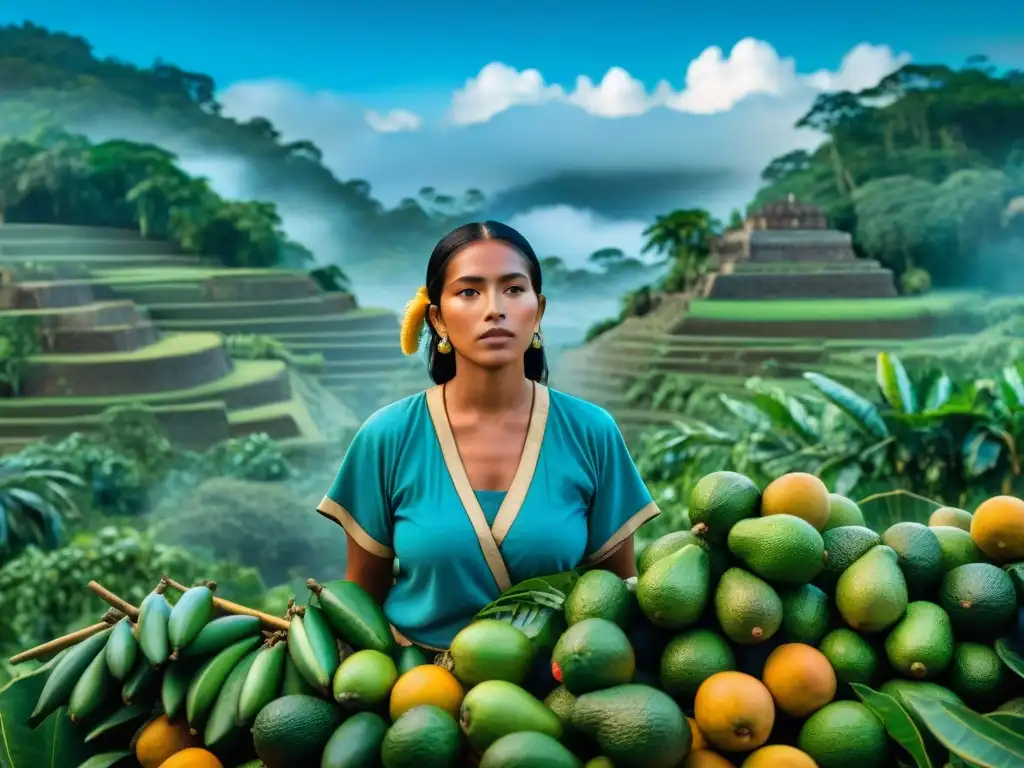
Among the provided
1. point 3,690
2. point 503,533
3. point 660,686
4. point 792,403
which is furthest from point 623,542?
point 792,403

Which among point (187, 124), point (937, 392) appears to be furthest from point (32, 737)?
point (187, 124)

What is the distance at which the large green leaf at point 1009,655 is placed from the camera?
1.21m

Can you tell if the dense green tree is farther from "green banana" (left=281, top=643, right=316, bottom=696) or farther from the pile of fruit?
"green banana" (left=281, top=643, right=316, bottom=696)

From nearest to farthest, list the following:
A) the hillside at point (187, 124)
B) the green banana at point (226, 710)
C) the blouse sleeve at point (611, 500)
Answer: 1. the green banana at point (226, 710)
2. the blouse sleeve at point (611, 500)
3. the hillside at point (187, 124)

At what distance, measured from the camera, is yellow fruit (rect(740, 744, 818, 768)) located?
1119 mm

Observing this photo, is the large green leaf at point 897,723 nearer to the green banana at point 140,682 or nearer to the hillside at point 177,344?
the green banana at point 140,682

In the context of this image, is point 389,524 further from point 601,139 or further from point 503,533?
point 601,139

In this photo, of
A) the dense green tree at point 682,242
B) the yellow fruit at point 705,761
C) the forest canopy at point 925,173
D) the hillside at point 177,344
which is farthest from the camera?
the dense green tree at point 682,242

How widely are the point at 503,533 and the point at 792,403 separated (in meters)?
4.12

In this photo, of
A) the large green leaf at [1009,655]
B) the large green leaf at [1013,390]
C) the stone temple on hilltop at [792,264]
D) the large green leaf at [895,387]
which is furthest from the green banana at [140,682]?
the stone temple on hilltop at [792,264]

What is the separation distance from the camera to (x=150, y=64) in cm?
627

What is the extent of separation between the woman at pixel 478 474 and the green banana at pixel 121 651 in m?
0.39

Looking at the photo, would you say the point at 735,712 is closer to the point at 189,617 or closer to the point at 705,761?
the point at 705,761

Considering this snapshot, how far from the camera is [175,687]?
1297 millimetres
